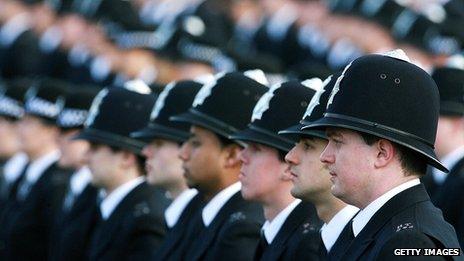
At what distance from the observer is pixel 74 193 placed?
10.2m

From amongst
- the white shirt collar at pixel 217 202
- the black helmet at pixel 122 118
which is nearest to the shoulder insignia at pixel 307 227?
the white shirt collar at pixel 217 202

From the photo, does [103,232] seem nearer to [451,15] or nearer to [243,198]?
[243,198]

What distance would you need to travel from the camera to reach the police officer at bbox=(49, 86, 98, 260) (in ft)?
30.0

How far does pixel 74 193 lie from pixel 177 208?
2283 mm

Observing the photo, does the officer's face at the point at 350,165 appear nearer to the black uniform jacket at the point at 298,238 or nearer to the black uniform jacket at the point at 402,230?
the black uniform jacket at the point at 402,230

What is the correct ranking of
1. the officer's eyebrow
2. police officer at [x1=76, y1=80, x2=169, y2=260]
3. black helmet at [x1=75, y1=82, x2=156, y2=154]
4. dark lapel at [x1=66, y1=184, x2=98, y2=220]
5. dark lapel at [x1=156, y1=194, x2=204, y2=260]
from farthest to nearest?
dark lapel at [x1=66, y1=184, x2=98, y2=220] < black helmet at [x1=75, y1=82, x2=156, y2=154] < police officer at [x1=76, y1=80, x2=169, y2=260] < dark lapel at [x1=156, y1=194, x2=204, y2=260] < the officer's eyebrow

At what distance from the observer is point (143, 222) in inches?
324

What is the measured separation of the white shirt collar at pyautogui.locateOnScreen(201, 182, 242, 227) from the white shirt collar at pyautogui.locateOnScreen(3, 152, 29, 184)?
4390mm

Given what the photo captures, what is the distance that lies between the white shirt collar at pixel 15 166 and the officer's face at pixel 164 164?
11.1ft

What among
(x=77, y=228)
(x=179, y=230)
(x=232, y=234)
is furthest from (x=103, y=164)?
(x=232, y=234)

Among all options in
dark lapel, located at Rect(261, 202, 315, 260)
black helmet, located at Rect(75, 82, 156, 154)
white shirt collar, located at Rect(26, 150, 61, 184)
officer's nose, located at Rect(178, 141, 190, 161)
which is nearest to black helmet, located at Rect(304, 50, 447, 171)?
dark lapel, located at Rect(261, 202, 315, 260)

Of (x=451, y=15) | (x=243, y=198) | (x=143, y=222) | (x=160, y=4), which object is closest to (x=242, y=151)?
(x=243, y=198)

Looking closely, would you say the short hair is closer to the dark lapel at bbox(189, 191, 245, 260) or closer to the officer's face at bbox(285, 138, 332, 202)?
the officer's face at bbox(285, 138, 332, 202)

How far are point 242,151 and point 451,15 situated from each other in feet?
26.9
